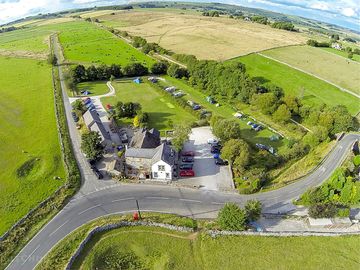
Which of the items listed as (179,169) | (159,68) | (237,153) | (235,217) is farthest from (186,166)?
(159,68)

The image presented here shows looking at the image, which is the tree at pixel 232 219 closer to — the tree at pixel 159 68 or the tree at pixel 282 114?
the tree at pixel 282 114

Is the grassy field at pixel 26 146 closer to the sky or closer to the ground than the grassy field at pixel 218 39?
closer to the ground

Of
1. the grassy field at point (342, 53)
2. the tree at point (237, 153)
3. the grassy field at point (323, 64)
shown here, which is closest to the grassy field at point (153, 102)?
the tree at point (237, 153)

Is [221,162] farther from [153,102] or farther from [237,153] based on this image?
[153,102]

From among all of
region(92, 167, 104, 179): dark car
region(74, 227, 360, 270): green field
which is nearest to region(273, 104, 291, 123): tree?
region(74, 227, 360, 270): green field

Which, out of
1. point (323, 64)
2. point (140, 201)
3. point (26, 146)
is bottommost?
point (140, 201)

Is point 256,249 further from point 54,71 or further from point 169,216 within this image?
point 54,71
